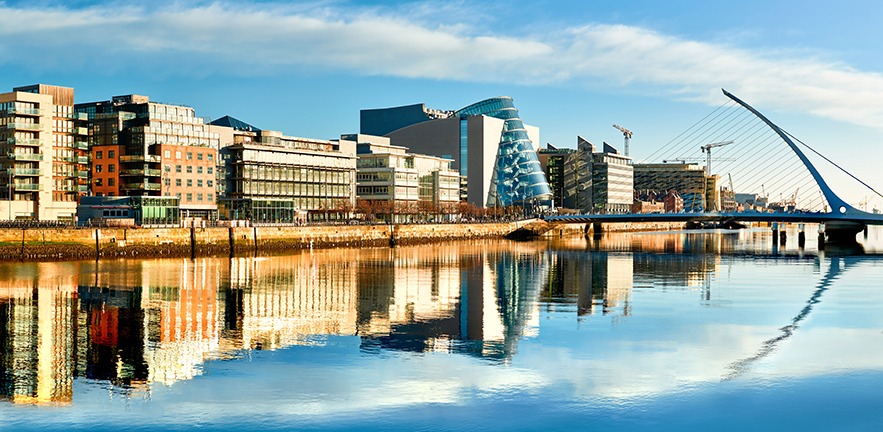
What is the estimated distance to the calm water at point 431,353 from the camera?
20.5 meters

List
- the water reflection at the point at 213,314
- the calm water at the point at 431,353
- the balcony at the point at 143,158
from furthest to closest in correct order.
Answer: the balcony at the point at 143,158 < the water reflection at the point at 213,314 < the calm water at the point at 431,353

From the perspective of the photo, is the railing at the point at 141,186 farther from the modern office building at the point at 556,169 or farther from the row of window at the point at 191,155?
the modern office building at the point at 556,169

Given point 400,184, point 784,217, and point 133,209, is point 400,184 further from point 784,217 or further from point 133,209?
point 784,217

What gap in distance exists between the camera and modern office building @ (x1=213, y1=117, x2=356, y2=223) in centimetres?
9825

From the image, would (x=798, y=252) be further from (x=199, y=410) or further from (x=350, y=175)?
(x=199, y=410)

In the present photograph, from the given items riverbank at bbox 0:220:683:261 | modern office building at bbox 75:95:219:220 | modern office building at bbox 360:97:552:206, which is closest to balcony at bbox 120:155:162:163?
modern office building at bbox 75:95:219:220

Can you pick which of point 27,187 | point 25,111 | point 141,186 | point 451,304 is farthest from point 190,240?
point 451,304

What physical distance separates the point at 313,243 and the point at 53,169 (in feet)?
81.8

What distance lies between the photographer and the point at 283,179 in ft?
344

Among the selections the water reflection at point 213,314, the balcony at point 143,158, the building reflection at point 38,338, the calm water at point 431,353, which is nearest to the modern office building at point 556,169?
the balcony at point 143,158

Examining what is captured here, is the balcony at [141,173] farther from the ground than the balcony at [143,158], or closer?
closer

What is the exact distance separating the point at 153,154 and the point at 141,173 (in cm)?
234

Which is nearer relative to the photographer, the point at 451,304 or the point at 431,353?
the point at 431,353

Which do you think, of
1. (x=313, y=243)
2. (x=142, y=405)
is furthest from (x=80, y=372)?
(x=313, y=243)
